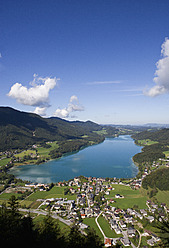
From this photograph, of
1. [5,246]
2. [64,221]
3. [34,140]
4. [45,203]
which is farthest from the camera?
[34,140]

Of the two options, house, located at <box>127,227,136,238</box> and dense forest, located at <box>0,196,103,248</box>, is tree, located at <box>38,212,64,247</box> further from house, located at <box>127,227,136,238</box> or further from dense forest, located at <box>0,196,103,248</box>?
house, located at <box>127,227,136,238</box>

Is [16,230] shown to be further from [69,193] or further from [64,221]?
[69,193]

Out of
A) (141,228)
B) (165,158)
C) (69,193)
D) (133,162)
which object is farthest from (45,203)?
(165,158)

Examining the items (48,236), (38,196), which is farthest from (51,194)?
(48,236)

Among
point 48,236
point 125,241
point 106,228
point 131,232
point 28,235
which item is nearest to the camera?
point 28,235

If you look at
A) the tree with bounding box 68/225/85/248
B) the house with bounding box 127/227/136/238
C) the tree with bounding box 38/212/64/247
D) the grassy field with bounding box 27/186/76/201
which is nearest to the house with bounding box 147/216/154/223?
the house with bounding box 127/227/136/238

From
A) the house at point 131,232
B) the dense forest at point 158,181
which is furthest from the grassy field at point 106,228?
the dense forest at point 158,181

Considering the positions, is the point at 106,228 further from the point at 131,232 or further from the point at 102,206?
the point at 102,206
